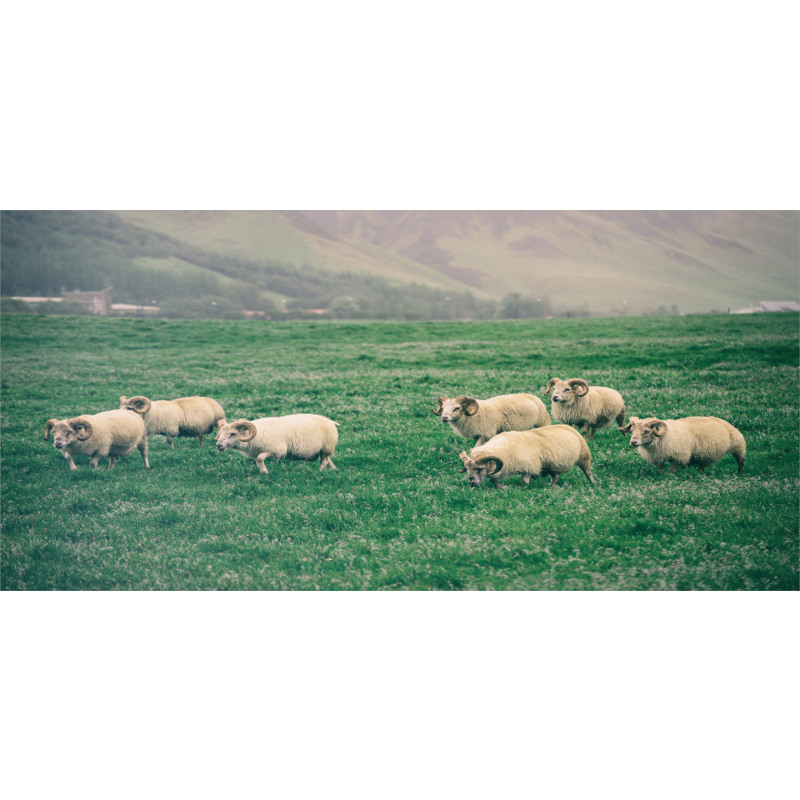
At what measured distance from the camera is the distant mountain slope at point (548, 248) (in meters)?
10.3

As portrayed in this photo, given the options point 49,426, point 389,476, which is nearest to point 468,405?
point 389,476

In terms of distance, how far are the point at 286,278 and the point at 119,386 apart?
3.19 meters

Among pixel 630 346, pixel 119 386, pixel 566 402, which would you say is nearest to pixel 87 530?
pixel 119 386

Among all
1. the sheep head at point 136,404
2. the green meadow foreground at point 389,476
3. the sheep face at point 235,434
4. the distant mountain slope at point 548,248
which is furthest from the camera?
the distant mountain slope at point 548,248

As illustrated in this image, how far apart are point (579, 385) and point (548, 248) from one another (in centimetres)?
251

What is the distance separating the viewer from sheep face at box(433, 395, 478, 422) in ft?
29.9

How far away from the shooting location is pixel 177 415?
9.95m

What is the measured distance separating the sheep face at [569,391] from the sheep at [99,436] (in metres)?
5.96

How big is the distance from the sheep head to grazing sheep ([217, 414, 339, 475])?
1.55 meters

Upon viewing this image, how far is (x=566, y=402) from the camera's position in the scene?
31.7ft

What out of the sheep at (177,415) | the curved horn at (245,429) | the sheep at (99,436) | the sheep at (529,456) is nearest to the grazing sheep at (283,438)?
the curved horn at (245,429)

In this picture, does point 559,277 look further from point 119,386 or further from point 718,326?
point 119,386

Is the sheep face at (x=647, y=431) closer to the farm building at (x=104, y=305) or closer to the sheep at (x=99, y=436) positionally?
the sheep at (x=99, y=436)

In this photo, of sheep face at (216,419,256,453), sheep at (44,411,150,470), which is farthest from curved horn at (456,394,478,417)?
sheep at (44,411,150,470)
